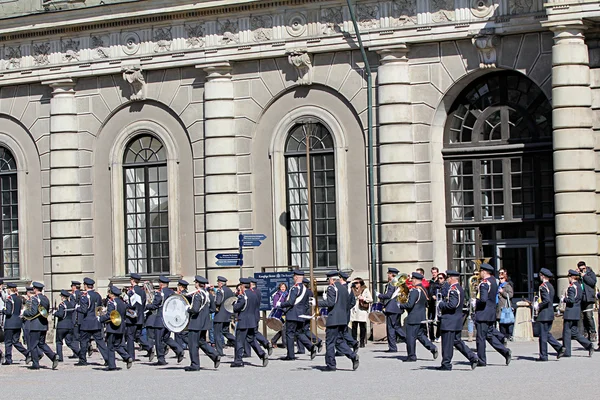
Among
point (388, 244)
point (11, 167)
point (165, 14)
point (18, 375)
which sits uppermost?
point (165, 14)

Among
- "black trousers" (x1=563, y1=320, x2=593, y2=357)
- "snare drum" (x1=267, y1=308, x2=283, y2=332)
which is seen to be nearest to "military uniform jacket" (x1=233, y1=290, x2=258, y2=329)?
"snare drum" (x1=267, y1=308, x2=283, y2=332)

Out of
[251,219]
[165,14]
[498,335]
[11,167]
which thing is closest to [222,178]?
[251,219]

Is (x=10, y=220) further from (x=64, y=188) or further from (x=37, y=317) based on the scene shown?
(x=37, y=317)

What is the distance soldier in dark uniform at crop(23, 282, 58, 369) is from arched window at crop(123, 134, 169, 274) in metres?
8.54

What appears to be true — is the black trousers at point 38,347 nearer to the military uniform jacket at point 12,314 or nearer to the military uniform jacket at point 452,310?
the military uniform jacket at point 12,314

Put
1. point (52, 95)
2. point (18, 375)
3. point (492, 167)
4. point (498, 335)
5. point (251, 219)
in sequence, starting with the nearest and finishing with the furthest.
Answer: point (498, 335), point (18, 375), point (492, 167), point (251, 219), point (52, 95)

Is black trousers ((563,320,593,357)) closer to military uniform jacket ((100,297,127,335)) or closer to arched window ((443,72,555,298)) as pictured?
arched window ((443,72,555,298))

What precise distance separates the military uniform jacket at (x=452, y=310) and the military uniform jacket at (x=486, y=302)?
0.35 m

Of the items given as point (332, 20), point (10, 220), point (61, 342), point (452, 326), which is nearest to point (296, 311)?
point (452, 326)

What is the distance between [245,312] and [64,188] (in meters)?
12.1

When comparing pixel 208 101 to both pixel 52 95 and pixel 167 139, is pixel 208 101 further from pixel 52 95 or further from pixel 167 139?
pixel 52 95

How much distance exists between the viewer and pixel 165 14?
36156 millimetres

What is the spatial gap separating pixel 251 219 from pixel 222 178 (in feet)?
4.21

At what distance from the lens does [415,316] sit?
1022 inches
